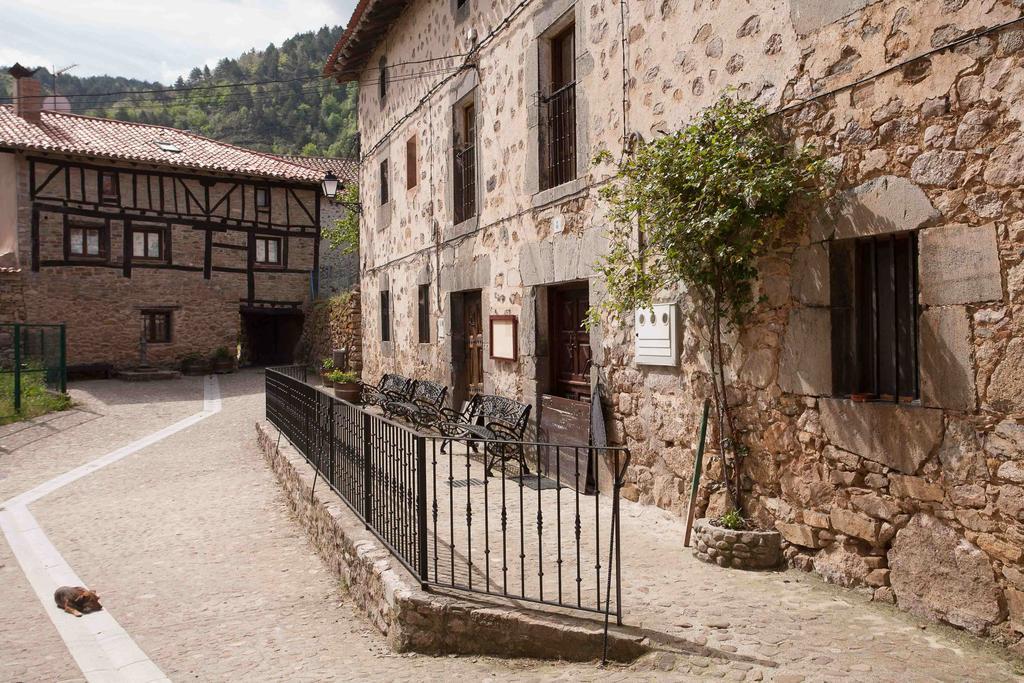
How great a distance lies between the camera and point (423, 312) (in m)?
10.6

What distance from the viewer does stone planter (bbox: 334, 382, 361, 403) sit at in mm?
13000

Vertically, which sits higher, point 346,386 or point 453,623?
point 346,386

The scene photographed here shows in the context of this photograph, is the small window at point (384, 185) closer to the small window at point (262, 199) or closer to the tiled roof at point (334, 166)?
the small window at point (262, 199)

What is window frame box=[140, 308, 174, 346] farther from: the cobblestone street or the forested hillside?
the forested hillside

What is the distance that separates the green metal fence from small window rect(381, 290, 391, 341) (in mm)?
6102

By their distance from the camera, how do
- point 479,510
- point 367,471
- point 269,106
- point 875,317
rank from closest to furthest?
point 875,317, point 367,471, point 479,510, point 269,106

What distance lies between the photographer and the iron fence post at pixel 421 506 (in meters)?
3.80

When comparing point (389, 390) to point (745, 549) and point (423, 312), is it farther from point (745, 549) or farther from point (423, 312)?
point (745, 549)

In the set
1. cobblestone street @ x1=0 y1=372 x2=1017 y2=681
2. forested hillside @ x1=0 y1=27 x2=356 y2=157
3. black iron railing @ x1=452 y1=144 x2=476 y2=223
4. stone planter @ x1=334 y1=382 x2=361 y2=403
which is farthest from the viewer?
forested hillside @ x1=0 y1=27 x2=356 y2=157

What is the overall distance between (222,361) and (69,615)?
641 inches

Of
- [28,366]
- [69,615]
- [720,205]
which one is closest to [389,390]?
[69,615]

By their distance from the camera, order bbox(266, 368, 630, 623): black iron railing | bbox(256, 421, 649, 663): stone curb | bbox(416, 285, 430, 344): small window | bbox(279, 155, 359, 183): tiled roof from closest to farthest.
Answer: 1. bbox(256, 421, 649, 663): stone curb
2. bbox(266, 368, 630, 623): black iron railing
3. bbox(416, 285, 430, 344): small window
4. bbox(279, 155, 359, 183): tiled roof

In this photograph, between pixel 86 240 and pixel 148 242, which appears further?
pixel 148 242

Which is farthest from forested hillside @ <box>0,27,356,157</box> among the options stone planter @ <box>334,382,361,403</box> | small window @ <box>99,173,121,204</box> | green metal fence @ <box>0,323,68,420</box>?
stone planter @ <box>334,382,361,403</box>
